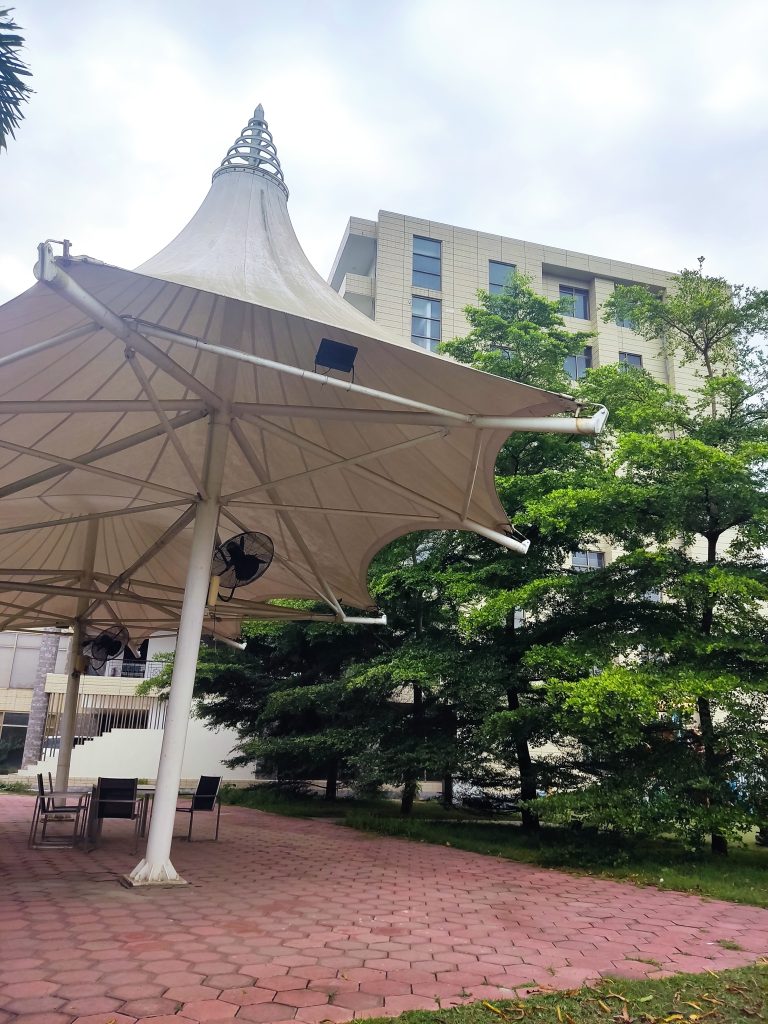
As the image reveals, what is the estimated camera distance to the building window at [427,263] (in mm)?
31969

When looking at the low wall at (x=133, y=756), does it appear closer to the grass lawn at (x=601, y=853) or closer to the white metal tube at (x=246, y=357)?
the grass lawn at (x=601, y=853)

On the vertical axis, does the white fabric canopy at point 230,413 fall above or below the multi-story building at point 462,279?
below

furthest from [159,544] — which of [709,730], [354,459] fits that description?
[709,730]

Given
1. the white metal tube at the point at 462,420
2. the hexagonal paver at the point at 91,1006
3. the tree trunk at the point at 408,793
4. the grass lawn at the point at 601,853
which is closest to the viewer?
the hexagonal paver at the point at 91,1006

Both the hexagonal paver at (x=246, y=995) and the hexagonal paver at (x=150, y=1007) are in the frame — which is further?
the hexagonal paver at (x=246, y=995)

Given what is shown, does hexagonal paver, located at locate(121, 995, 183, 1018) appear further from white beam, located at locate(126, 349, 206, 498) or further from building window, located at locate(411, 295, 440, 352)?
building window, located at locate(411, 295, 440, 352)

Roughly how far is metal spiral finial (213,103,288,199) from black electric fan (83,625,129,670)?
782 centimetres

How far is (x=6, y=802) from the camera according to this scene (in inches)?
571

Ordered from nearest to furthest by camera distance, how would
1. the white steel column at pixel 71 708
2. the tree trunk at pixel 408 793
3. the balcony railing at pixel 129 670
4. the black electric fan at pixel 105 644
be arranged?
the white steel column at pixel 71 708
the black electric fan at pixel 105 644
the tree trunk at pixel 408 793
the balcony railing at pixel 129 670

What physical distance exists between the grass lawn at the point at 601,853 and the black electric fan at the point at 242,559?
19.1 ft

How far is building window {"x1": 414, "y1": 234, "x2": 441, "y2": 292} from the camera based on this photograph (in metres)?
32.0

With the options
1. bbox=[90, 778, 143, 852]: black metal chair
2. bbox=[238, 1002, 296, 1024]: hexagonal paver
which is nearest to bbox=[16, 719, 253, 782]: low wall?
bbox=[90, 778, 143, 852]: black metal chair

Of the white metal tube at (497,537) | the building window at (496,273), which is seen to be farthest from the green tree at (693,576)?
the building window at (496,273)

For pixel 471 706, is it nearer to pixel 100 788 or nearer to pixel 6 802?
pixel 100 788
